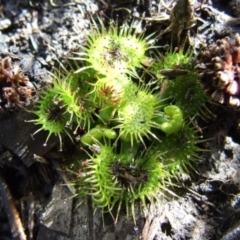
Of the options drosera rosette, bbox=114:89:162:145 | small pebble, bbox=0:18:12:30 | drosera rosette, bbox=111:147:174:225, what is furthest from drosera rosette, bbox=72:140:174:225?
small pebble, bbox=0:18:12:30

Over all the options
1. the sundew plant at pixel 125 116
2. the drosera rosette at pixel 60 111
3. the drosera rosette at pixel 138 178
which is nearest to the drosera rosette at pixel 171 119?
the sundew plant at pixel 125 116

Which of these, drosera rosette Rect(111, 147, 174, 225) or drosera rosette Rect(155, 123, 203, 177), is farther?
drosera rosette Rect(155, 123, 203, 177)

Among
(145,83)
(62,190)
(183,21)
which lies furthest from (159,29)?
(62,190)

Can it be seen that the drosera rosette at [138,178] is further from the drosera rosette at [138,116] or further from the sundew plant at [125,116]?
the drosera rosette at [138,116]

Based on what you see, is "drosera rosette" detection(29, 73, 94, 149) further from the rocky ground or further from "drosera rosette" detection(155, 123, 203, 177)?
"drosera rosette" detection(155, 123, 203, 177)

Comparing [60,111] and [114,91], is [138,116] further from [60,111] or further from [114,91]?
[60,111]

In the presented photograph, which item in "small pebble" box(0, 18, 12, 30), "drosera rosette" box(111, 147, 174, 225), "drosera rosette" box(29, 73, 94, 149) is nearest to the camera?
"drosera rosette" box(111, 147, 174, 225)
